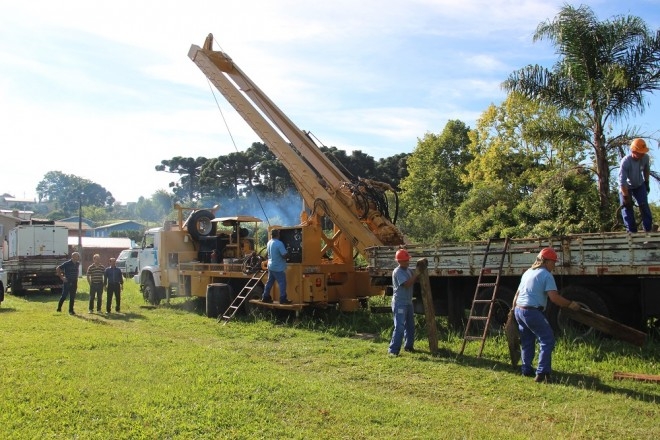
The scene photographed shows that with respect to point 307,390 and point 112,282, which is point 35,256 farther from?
point 307,390

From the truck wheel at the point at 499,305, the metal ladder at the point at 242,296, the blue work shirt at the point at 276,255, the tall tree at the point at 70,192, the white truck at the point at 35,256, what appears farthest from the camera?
the tall tree at the point at 70,192

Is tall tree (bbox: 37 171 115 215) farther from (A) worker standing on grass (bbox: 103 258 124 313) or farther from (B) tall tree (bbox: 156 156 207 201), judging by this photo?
(A) worker standing on grass (bbox: 103 258 124 313)

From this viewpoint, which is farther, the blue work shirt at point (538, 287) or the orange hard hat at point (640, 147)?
the orange hard hat at point (640, 147)

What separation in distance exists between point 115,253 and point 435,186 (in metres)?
31.7

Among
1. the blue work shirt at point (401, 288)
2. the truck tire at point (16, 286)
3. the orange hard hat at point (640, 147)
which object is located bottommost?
the truck tire at point (16, 286)

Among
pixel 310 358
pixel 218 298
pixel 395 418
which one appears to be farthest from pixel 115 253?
pixel 395 418

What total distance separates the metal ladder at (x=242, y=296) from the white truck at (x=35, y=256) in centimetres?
1236

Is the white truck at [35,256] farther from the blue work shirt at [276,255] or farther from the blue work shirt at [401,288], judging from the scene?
the blue work shirt at [401,288]

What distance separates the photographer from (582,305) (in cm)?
958

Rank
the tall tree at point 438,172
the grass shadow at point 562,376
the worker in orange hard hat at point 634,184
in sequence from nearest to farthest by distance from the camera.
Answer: the grass shadow at point 562,376
the worker in orange hard hat at point 634,184
the tall tree at point 438,172

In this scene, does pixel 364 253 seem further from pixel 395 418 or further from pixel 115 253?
pixel 115 253

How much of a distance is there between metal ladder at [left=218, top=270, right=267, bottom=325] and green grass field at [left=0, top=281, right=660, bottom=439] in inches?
92.8

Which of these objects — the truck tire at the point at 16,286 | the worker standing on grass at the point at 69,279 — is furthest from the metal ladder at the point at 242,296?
the truck tire at the point at 16,286

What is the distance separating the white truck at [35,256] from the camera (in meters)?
23.6
